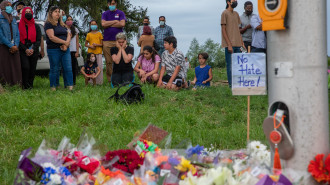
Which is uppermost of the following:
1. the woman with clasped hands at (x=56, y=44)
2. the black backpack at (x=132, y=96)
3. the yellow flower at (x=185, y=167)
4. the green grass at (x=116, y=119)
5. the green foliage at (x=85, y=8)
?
the green foliage at (x=85, y=8)

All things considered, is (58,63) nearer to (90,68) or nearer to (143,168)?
(90,68)

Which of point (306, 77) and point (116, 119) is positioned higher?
point (306, 77)

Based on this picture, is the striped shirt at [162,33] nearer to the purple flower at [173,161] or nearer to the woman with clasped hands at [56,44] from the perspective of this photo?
the woman with clasped hands at [56,44]

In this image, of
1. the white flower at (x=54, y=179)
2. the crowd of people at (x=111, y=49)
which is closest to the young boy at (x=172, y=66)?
the crowd of people at (x=111, y=49)

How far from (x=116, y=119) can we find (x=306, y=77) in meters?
3.47

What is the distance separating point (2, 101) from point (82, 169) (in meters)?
4.41

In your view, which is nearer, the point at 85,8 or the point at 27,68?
the point at 27,68

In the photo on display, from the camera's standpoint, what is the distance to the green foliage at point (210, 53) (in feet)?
75.3

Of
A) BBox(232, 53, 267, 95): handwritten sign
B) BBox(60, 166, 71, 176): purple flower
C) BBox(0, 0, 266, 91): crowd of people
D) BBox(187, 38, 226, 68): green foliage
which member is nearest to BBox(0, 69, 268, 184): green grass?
BBox(60, 166, 71, 176): purple flower

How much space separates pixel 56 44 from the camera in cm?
848

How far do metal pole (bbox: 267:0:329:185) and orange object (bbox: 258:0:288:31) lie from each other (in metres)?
0.05

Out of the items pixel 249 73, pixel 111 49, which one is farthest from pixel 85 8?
pixel 249 73

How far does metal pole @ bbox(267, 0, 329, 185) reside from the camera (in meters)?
2.45

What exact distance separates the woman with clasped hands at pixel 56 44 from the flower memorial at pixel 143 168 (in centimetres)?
559
